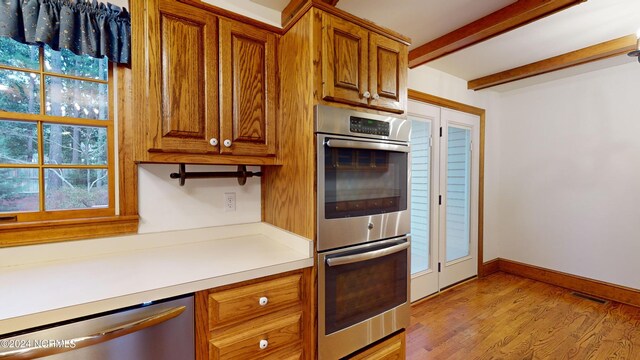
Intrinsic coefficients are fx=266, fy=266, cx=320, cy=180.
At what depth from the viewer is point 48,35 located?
1169mm

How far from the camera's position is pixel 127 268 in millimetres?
1147

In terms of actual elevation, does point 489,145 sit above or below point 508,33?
below

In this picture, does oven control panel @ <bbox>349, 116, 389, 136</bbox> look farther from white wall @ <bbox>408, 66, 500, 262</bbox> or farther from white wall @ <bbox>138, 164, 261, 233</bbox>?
white wall @ <bbox>408, 66, 500, 262</bbox>

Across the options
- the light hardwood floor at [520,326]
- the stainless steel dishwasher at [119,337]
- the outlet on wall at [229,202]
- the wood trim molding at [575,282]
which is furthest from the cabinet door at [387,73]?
the wood trim molding at [575,282]

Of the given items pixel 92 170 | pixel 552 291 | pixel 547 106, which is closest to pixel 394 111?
pixel 92 170

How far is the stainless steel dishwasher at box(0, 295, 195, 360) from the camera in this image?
79 cm

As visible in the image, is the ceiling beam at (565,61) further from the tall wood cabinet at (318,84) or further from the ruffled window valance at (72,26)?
the ruffled window valance at (72,26)

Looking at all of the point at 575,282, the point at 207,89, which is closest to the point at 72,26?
the point at 207,89

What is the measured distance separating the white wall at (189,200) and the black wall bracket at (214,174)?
53 mm

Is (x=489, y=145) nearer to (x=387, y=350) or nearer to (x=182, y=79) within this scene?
(x=387, y=350)

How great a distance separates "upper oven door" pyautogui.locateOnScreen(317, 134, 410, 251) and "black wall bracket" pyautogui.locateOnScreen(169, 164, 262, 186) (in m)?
0.60

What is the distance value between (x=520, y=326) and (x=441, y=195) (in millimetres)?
1323

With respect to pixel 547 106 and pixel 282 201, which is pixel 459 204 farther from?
pixel 282 201

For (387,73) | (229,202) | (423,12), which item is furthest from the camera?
(423,12)
